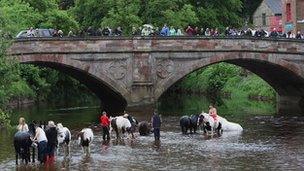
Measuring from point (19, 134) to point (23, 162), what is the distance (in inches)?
74.2

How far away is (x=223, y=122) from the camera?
155 ft

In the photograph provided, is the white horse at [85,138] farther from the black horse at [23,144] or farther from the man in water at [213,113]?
the man in water at [213,113]

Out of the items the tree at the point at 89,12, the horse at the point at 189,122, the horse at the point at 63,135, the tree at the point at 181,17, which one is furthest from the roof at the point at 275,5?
the horse at the point at 63,135

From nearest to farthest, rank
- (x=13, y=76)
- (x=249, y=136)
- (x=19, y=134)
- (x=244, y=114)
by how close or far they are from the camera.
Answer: (x=19, y=134), (x=249, y=136), (x=13, y=76), (x=244, y=114)

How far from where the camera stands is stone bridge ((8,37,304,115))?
57.2 metres

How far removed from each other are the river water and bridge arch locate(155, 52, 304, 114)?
430 centimetres

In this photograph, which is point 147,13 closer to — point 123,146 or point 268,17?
point 268,17

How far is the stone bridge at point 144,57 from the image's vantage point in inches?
2254

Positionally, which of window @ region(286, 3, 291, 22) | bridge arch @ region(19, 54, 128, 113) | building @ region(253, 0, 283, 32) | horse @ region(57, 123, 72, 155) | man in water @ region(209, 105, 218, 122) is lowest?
horse @ region(57, 123, 72, 155)

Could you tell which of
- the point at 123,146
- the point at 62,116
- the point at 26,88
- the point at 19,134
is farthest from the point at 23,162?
the point at 26,88

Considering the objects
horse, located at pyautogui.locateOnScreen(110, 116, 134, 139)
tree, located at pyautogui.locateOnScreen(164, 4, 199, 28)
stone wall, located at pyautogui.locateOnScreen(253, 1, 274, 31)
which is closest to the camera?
horse, located at pyautogui.locateOnScreen(110, 116, 134, 139)

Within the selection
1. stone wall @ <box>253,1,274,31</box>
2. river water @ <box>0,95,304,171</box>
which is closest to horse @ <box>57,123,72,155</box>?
river water @ <box>0,95,304,171</box>

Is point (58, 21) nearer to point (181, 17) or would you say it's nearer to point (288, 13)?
point (181, 17)

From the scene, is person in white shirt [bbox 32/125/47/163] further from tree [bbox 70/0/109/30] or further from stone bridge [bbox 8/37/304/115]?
tree [bbox 70/0/109/30]
